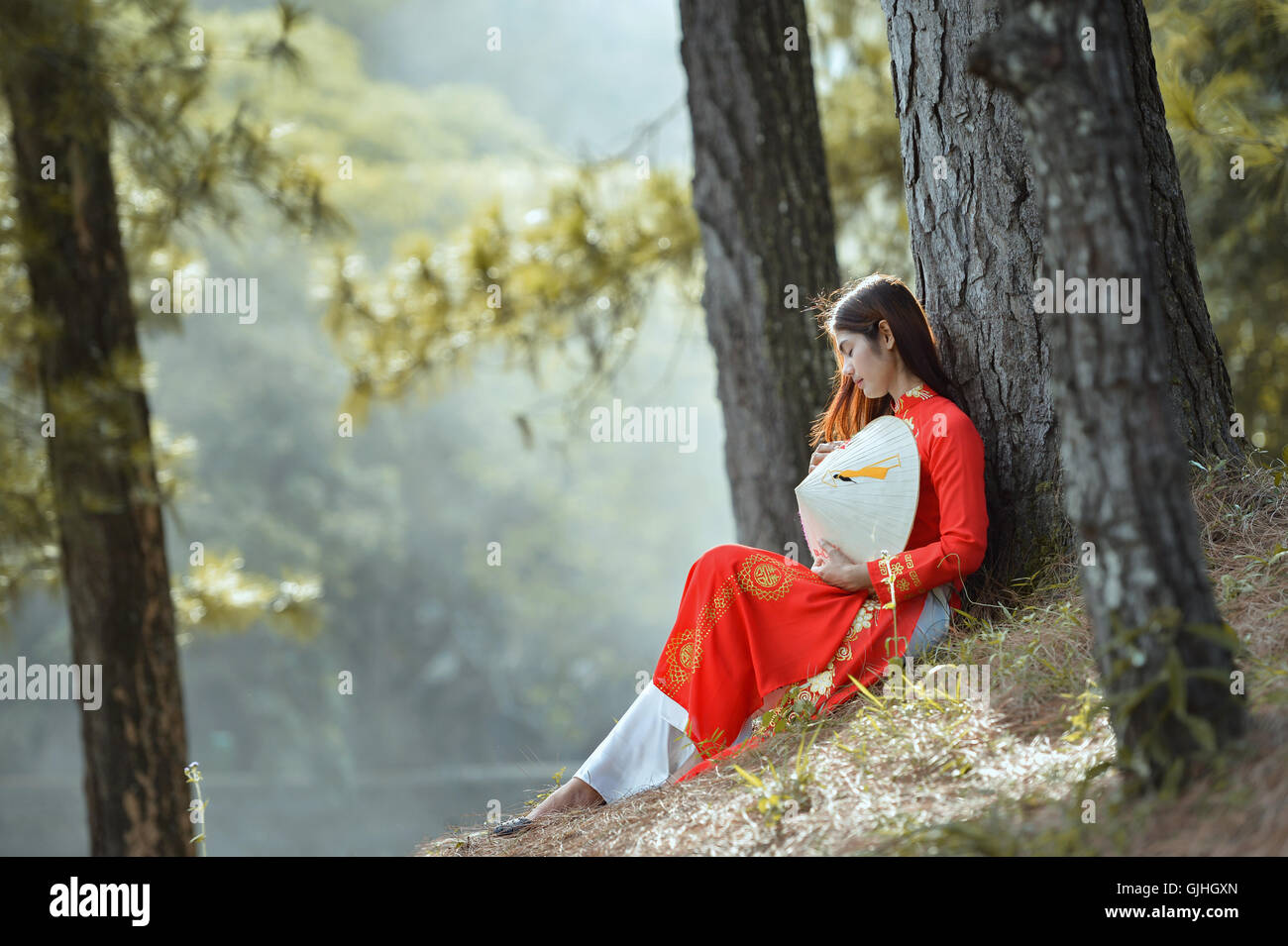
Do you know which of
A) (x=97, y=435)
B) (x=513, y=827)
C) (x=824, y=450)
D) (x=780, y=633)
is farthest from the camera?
(x=97, y=435)

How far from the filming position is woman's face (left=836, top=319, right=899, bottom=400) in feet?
8.92

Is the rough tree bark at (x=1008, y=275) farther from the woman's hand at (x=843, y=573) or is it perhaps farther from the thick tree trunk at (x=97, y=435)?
the thick tree trunk at (x=97, y=435)

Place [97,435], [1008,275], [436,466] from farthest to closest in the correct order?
[436,466], [97,435], [1008,275]

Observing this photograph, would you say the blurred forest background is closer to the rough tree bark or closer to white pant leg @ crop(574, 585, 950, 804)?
the rough tree bark

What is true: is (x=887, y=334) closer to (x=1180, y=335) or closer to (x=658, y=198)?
(x=1180, y=335)

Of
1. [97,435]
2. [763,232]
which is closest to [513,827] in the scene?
[763,232]

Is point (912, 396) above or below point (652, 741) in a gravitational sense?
above

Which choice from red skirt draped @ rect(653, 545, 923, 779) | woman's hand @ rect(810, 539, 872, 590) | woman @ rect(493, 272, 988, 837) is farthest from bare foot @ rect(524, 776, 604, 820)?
woman's hand @ rect(810, 539, 872, 590)

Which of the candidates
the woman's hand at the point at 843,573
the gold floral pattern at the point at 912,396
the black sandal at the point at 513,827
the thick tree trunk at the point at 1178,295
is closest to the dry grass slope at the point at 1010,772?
the black sandal at the point at 513,827

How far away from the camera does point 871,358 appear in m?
2.72

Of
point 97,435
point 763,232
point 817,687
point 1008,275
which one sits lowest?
point 817,687

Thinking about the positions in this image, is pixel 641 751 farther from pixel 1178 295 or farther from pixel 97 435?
pixel 97 435

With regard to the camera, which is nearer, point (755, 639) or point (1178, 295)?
point (755, 639)

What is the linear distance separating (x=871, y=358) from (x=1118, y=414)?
1.07m
